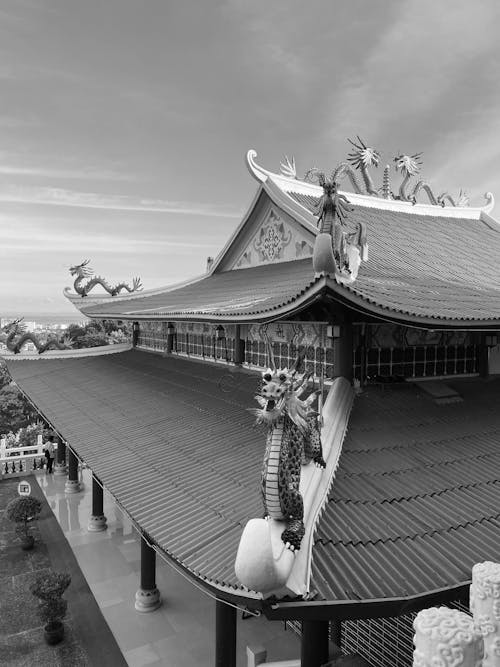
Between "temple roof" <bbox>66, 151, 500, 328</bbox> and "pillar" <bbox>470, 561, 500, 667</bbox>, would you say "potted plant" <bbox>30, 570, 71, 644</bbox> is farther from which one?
"pillar" <bbox>470, 561, 500, 667</bbox>

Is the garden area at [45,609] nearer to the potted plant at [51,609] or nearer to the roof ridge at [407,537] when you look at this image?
the potted plant at [51,609]

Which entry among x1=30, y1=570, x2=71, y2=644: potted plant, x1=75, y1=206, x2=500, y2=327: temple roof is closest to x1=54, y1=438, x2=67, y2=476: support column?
x1=75, y1=206, x2=500, y2=327: temple roof

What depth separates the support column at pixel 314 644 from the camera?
5.64m

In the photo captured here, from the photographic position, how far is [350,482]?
620 centimetres

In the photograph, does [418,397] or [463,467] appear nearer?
[463,467]

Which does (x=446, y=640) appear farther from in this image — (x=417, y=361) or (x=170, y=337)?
(x=170, y=337)

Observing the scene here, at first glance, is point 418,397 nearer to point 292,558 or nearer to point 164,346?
point 292,558

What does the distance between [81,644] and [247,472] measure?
586 centimetres

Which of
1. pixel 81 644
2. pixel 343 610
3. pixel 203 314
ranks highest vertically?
pixel 203 314

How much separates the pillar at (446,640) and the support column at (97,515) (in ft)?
41.9

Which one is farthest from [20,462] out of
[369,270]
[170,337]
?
[369,270]

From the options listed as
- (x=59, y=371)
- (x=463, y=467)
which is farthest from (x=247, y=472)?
Result: (x=59, y=371)

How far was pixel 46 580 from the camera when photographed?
32.9 ft

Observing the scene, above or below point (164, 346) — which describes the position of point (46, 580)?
below
